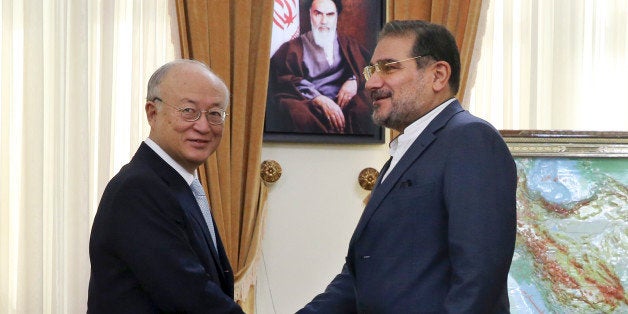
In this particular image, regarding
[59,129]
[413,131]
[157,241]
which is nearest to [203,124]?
[157,241]

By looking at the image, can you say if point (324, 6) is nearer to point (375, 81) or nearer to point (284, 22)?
point (284, 22)

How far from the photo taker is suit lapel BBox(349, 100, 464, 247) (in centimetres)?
289

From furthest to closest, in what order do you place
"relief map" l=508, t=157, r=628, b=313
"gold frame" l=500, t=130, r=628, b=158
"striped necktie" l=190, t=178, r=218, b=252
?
"gold frame" l=500, t=130, r=628, b=158 → "relief map" l=508, t=157, r=628, b=313 → "striped necktie" l=190, t=178, r=218, b=252

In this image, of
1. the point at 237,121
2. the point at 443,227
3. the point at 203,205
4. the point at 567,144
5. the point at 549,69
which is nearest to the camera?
the point at 443,227

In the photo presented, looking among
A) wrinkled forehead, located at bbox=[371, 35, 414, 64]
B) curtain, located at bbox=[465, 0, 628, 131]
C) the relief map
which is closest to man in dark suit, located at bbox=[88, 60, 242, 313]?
wrinkled forehead, located at bbox=[371, 35, 414, 64]

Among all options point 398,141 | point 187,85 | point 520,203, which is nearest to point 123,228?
point 187,85

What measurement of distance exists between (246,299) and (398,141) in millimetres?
2832

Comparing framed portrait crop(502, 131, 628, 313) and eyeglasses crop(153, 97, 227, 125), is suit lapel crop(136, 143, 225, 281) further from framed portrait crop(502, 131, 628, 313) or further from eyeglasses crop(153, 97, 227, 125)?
framed portrait crop(502, 131, 628, 313)

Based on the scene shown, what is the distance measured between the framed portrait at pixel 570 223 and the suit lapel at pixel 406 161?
7.11 ft

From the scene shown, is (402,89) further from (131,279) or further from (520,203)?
(520,203)

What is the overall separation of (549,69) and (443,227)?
3540 mm

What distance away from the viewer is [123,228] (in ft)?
9.11

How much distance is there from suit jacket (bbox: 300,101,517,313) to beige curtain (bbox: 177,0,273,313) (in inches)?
105

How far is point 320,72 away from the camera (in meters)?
5.82
